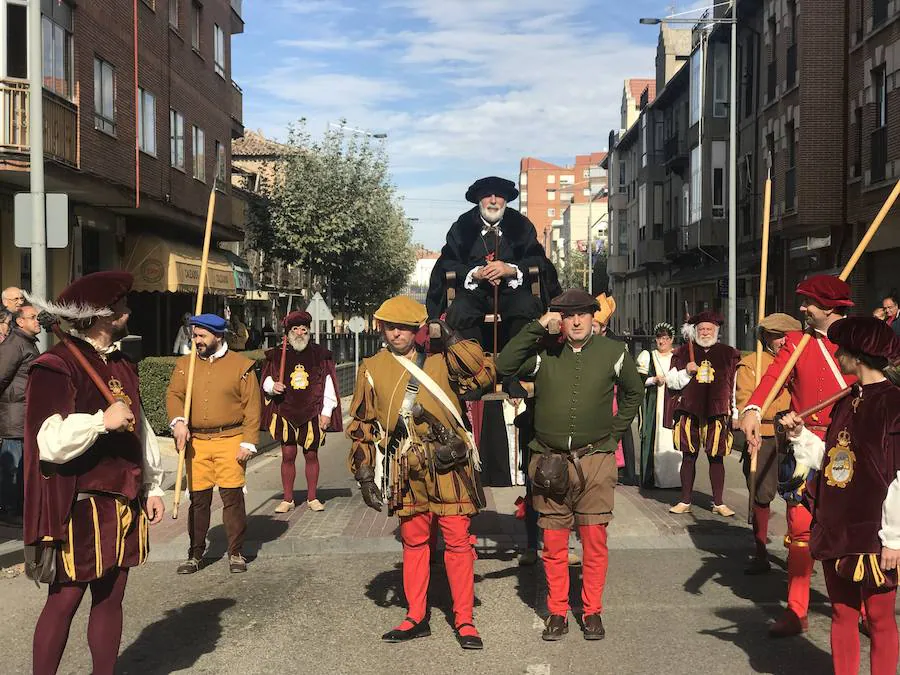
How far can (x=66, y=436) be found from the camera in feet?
12.2

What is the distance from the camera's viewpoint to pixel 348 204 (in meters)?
33.8

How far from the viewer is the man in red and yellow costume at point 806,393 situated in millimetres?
5367

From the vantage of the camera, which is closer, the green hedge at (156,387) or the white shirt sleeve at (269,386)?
the white shirt sleeve at (269,386)

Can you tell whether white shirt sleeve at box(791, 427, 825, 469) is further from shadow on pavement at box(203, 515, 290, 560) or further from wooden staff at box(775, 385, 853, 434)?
shadow on pavement at box(203, 515, 290, 560)

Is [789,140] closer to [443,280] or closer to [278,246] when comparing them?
[278,246]

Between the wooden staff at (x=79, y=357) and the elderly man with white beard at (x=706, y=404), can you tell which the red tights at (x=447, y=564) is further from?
the elderly man with white beard at (x=706, y=404)

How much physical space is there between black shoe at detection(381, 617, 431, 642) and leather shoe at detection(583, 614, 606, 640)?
2.93 feet

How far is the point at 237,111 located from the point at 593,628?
27.0 metres

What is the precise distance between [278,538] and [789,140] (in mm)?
22390

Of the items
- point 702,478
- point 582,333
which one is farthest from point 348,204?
point 582,333

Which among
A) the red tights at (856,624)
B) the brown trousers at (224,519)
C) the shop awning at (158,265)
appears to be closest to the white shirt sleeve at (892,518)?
the red tights at (856,624)

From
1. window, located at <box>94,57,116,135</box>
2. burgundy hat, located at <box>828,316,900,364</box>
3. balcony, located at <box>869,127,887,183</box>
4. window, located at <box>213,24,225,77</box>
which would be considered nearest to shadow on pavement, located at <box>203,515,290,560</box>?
burgundy hat, located at <box>828,316,900,364</box>

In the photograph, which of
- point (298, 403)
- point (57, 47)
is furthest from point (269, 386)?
point (57, 47)

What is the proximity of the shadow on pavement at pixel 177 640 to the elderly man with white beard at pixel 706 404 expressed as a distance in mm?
4610
